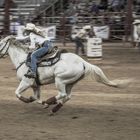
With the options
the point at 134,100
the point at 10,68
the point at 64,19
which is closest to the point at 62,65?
the point at 134,100

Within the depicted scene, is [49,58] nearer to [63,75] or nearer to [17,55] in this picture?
[63,75]

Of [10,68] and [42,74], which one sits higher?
[42,74]

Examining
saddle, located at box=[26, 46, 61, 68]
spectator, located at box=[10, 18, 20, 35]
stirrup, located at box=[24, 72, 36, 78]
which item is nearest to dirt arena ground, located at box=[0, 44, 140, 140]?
stirrup, located at box=[24, 72, 36, 78]

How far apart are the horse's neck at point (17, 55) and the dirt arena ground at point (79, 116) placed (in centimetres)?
98

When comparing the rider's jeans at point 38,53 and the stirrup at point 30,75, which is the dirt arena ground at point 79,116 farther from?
the rider's jeans at point 38,53

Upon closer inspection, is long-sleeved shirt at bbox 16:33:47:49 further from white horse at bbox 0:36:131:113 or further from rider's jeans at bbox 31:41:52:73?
white horse at bbox 0:36:131:113

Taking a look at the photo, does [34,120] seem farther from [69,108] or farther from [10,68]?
[10,68]

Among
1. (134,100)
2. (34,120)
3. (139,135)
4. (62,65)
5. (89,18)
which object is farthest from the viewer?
(89,18)

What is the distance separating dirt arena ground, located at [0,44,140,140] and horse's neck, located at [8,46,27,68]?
983 millimetres

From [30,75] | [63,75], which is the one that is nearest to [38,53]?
[30,75]

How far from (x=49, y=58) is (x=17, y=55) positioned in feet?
2.96

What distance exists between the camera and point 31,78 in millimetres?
11133

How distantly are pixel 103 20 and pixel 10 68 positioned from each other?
10.5m

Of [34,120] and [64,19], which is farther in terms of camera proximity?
[64,19]
